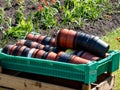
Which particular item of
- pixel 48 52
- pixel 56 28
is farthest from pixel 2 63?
pixel 56 28

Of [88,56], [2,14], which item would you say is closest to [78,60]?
[88,56]

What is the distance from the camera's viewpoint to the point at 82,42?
5289 mm

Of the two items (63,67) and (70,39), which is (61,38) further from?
(63,67)

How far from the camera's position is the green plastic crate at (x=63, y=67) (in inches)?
196

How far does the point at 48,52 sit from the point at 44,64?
235mm

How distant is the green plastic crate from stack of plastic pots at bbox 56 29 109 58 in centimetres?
14

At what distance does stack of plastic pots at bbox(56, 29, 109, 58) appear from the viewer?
17.1 feet

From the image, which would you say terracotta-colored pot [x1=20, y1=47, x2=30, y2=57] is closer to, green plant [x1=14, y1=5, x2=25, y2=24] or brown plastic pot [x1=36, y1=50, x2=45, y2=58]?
brown plastic pot [x1=36, y1=50, x2=45, y2=58]

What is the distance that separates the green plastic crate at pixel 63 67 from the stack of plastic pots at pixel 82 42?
0.14 m

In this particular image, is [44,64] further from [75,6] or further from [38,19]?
[75,6]

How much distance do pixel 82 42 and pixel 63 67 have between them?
43cm

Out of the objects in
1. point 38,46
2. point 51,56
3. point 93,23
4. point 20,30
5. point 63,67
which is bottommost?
point 63,67

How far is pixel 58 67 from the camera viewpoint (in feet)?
16.7

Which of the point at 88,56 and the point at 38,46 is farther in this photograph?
the point at 38,46
